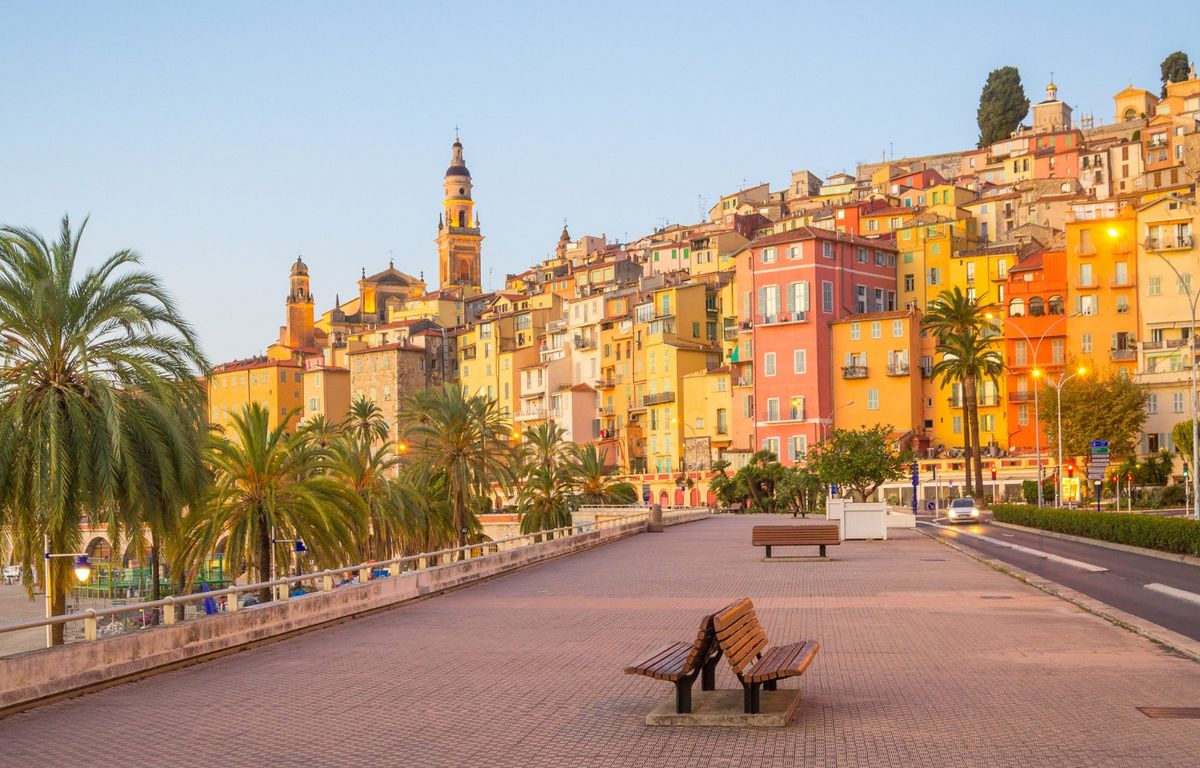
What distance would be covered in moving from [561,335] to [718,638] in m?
120

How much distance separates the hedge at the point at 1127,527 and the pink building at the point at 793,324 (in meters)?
44.6

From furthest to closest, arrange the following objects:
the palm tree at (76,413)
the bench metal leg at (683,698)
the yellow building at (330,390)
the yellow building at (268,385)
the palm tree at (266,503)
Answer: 1. the yellow building at (268,385)
2. the yellow building at (330,390)
3. the palm tree at (266,503)
4. the palm tree at (76,413)
5. the bench metal leg at (683,698)

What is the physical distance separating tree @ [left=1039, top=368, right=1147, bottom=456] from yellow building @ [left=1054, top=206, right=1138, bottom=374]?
10.3m

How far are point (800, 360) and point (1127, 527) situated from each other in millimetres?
62234

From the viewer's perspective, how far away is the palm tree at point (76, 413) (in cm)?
1733

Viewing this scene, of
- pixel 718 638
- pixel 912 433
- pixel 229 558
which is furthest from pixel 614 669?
pixel 912 433

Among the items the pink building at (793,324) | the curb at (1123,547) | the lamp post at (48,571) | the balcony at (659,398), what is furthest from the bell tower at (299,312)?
the lamp post at (48,571)

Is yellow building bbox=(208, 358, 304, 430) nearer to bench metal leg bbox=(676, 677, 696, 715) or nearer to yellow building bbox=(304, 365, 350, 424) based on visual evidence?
yellow building bbox=(304, 365, 350, 424)

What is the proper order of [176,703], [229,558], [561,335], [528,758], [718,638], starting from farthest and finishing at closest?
[561,335]
[229,558]
[176,703]
[718,638]
[528,758]

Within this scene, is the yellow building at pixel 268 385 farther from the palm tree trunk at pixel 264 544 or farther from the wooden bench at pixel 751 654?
the wooden bench at pixel 751 654

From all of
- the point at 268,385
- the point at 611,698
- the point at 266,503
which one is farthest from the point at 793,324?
the point at 611,698

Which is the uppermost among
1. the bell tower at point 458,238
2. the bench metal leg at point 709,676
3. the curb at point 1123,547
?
the bell tower at point 458,238

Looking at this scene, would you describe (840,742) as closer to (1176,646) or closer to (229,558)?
(1176,646)

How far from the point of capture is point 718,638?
935 centimetres
